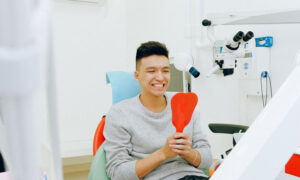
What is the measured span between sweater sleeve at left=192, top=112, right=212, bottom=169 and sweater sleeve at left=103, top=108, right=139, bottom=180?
338mm

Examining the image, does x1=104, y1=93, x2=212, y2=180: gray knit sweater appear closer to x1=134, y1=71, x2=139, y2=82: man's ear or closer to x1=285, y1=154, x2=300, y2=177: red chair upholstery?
x1=134, y1=71, x2=139, y2=82: man's ear

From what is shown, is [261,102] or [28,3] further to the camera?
[261,102]

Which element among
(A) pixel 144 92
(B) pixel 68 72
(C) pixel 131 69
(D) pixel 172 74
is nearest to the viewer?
(A) pixel 144 92

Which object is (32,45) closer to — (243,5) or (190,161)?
(190,161)

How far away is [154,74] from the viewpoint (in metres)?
1.30

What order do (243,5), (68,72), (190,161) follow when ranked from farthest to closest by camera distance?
(68,72) < (243,5) < (190,161)

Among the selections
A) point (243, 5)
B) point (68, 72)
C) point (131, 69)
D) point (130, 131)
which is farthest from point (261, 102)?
point (68, 72)

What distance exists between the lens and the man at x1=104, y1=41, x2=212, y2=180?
1080mm

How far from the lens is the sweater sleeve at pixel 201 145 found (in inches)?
47.3

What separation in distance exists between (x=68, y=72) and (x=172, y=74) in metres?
1.10

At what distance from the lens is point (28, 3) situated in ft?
0.55

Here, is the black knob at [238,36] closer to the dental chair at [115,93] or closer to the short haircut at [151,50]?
the short haircut at [151,50]

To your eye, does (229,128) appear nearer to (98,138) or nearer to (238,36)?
(238,36)

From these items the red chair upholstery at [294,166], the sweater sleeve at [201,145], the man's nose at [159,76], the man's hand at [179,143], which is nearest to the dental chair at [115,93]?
the sweater sleeve at [201,145]
